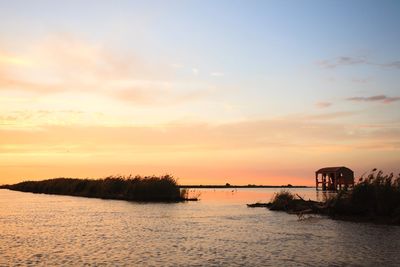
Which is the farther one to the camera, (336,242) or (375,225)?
(375,225)

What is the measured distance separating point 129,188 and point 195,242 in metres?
44.7

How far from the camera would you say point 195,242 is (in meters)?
22.6

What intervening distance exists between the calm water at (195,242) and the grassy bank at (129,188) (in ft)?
94.0

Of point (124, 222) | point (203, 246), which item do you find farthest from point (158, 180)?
point (203, 246)

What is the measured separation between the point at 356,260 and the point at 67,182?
261 feet

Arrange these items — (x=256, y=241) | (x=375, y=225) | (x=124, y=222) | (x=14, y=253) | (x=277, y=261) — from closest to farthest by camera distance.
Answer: (x=277, y=261), (x=14, y=253), (x=256, y=241), (x=375, y=225), (x=124, y=222)

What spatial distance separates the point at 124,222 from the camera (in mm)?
32438

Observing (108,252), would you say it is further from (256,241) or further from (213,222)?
(213,222)

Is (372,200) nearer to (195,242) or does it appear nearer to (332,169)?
(195,242)

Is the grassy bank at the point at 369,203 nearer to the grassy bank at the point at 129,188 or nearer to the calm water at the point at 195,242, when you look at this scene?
the calm water at the point at 195,242

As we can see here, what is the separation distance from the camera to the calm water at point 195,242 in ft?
57.9

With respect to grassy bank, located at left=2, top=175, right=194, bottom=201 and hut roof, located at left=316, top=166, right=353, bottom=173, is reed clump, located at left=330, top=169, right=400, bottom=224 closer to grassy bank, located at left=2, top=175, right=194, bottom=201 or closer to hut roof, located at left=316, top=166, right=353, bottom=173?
grassy bank, located at left=2, top=175, right=194, bottom=201

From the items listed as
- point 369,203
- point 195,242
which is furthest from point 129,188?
point 195,242

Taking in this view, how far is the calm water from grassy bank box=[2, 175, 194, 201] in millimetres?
28656
